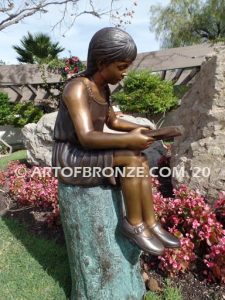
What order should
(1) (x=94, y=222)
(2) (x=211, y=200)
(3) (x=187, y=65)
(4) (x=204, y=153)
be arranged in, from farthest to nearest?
(3) (x=187, y=65) → (4) (x=204, y=153) → (2) (x=211, y=200) → (1) (x=94, y=222)

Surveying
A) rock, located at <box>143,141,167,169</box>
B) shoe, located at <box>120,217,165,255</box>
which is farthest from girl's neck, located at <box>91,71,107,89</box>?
rock, located at <box>143,141,167,169</box>

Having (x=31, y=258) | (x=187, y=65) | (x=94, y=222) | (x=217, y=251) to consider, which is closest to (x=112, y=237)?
(x=94, y=222)

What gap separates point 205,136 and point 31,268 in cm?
223

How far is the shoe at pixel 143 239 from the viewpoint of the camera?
2125mm

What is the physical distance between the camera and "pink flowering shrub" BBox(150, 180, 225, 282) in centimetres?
277

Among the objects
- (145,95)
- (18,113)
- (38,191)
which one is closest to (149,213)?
(38,191)

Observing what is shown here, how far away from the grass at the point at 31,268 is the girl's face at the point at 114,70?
1786 mm

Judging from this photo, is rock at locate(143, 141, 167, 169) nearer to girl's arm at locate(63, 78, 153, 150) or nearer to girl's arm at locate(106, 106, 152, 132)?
girl's arm at locate(106, 106, 152, 132)

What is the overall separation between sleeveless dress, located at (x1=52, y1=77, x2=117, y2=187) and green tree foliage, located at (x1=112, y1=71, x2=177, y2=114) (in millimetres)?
7620

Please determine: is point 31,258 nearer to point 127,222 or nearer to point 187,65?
point 127,222

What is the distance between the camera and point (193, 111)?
438cm

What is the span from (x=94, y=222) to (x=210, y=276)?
1.15 meters

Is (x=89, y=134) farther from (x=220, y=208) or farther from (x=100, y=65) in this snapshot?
(x=220, y=208)

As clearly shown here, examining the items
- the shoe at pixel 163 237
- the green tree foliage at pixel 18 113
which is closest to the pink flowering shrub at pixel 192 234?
the shoe at pixel 163 237
